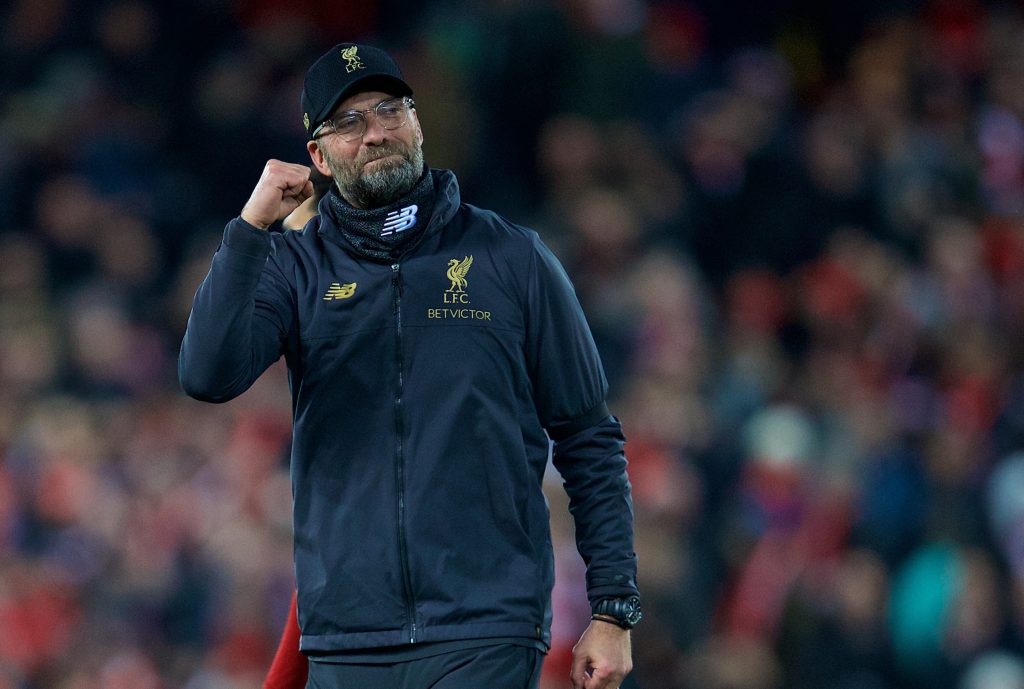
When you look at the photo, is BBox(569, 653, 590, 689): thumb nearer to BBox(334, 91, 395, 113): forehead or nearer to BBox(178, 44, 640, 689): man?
BBox(178, 44, 640, 689): man

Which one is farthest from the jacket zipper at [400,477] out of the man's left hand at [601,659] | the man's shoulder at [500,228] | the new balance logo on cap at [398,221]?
the man's left hand at [601,659]

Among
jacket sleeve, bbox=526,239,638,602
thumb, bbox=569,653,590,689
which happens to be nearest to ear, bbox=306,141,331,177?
jacket sleeve, bbox=526,239,638,602

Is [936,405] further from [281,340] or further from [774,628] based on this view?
[281,340]

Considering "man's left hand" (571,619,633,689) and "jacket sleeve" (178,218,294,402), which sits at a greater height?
"jacket sleeve" (178,218,294,402)

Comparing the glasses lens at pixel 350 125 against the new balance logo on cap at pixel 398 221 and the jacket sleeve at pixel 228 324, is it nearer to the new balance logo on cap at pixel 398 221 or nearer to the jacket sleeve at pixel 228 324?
the new balance logo on cap at pixel 398 221

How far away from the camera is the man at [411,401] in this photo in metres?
3.42

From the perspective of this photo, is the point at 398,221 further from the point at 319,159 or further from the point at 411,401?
the point at 411,401

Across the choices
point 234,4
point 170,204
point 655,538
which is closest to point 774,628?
point 655,538

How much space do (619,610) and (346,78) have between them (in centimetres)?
121

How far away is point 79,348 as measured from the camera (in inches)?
352

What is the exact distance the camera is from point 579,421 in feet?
12.1

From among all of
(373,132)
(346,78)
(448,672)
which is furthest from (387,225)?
(448,672)

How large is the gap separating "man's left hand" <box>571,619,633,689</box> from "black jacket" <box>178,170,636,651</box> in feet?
0.24

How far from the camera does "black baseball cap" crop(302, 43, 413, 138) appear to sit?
3.62 metres
